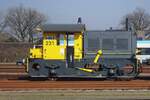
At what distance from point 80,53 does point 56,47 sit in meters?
1.27

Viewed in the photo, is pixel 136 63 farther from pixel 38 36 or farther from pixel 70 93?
pixel 70 93

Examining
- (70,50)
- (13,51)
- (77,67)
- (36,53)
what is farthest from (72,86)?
(13,51)

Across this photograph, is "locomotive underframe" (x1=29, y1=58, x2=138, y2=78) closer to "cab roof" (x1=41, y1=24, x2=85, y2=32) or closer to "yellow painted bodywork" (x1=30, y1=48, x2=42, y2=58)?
"yellow painted bodywork" (x1=30, y1=48, x2=42, y2=58)

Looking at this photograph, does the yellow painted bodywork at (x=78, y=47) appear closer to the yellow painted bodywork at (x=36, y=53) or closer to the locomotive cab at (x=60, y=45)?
the locomotive cab at (x=60, y=45)

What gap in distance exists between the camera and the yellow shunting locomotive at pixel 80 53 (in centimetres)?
2417

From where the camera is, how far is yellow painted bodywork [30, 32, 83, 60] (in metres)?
24.4

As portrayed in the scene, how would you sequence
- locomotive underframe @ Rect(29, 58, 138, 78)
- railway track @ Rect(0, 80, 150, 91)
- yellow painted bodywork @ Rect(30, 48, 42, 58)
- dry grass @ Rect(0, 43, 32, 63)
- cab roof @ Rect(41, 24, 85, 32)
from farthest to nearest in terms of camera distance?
dry grass @ Rect(0, 43, 32, 63) < yellow painted bodywork @ Rect(30, 48, 42, 58) < cab roof @ Rect(41, 24, 85, 32) < locomotive underframe @ Rect(29, 58, 138, 78) < railway track @ Rect(0, 80, 150, 91)

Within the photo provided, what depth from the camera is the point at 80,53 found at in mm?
24531

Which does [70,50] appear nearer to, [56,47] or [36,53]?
[56,47]

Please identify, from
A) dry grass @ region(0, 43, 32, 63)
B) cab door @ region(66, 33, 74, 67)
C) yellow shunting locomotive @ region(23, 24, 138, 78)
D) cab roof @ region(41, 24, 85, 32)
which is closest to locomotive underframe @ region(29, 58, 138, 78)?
yellow shunting locomotive @ region(23, 24, 138, 78)

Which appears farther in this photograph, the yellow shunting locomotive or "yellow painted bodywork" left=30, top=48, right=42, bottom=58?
"yellow painted bodywork" left=30, top=48, right=42, bottom=58

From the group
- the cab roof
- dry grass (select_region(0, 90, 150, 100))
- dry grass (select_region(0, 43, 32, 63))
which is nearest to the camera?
dry grass (select_region(0, 90, 150, 100))

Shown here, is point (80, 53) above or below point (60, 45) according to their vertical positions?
below

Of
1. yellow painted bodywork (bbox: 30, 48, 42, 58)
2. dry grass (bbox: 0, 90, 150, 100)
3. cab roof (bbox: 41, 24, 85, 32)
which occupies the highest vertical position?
cab roof (bbox: 41, 24, 85, 32)
